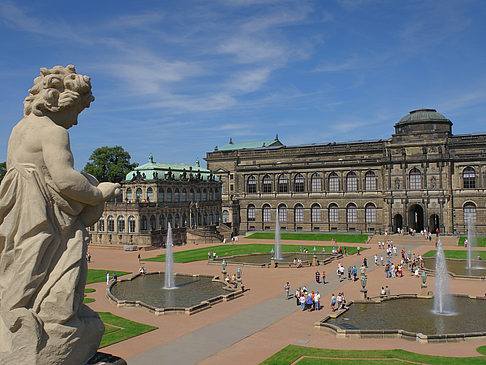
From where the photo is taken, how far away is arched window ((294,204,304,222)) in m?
87.1

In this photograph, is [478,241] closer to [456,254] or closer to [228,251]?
[456,254]

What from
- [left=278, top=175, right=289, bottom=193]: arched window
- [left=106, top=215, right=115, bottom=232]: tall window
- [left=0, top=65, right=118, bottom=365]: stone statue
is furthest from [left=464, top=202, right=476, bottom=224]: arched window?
[left=0, top=65, right=118, bottom=365]: stone statue

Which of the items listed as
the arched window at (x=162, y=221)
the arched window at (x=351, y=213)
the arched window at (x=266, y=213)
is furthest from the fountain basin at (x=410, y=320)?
the arched window at (x=266, y=213)

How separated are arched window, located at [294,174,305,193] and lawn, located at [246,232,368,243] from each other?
9.54 meters

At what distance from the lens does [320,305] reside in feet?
97.3

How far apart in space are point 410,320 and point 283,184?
6405 cm

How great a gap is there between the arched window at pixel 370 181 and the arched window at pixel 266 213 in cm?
1997

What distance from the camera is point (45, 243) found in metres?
6.93

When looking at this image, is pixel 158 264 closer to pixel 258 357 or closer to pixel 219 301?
pixel 219 301

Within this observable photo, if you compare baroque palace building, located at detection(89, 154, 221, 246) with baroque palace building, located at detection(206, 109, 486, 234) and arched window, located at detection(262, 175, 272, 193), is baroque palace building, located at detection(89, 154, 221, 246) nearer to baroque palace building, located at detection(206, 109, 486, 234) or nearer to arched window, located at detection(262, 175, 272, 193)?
baroque palace building, located at detection(206, 109, 486, 234)

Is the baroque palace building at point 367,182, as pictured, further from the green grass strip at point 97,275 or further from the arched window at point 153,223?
the green grass strip at point 97,275

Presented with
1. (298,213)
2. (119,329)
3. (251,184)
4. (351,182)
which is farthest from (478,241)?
(119,329)

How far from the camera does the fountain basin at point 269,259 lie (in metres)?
47.9

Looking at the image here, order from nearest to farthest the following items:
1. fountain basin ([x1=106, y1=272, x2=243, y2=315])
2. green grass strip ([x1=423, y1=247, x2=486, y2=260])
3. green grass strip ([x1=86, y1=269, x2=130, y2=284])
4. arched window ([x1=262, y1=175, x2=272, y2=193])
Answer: fountain basin ([x1=106, y1=272, x2=243, y2=315])
green grass strip ([x1=86, y1=269, x2=130, y2=284])
green grass strip ([x1=423, y1=247, x2=486, y2=260])
arched window ([x1=262, y1=175, x2=272, y2=193])
